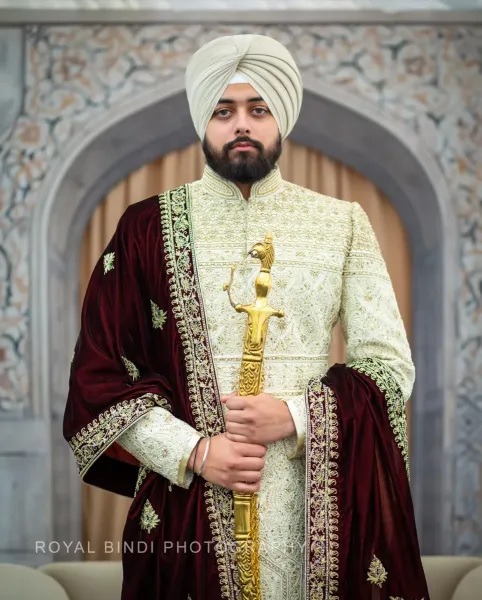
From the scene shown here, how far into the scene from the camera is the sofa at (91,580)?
248 cm

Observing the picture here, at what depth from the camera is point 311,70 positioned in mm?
2984

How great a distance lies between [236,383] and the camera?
1.59 metres

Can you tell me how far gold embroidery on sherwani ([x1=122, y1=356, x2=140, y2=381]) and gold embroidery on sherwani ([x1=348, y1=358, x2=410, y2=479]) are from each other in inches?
15.5

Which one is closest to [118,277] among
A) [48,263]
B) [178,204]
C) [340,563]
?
[178,204]

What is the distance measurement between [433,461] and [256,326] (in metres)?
1.70

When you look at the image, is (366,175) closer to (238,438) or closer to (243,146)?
(243,146)

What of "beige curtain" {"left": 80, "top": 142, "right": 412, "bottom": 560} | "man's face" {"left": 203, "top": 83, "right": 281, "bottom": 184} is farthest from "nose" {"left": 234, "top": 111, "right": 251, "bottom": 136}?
"beige curtain" {"left": 80, "top": 142, "right": 412, "bottom": 560}

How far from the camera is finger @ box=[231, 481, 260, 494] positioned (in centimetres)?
147

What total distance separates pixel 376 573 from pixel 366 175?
6.03 feet

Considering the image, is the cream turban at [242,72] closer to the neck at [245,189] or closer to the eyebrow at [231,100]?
the eyebrow at [231,100]

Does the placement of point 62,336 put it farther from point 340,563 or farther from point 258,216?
point 340,563

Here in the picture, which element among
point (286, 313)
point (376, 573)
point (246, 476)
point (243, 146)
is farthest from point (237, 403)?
point (243, 146)

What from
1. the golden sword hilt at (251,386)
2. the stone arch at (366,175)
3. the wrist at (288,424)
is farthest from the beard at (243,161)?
the stone arch at (366,175)

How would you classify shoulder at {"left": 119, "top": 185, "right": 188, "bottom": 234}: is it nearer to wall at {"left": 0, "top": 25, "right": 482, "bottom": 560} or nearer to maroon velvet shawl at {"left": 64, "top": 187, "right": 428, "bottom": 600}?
maroon velvet shawl at {"left": 64, "top": 187, "right": 428, "bottom": 600}
